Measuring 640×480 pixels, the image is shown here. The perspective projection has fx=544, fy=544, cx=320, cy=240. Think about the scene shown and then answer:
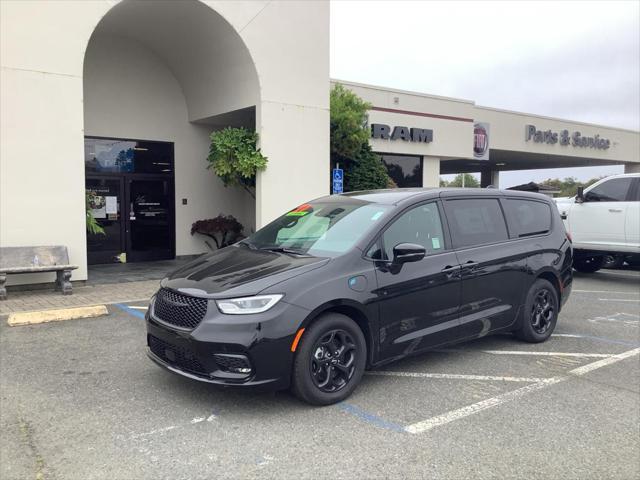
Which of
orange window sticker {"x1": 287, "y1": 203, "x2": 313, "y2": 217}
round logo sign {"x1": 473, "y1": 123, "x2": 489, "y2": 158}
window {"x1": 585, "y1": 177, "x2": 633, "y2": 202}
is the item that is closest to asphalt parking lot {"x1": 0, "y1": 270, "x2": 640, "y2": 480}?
orange window sticker {"x1": 287, "y1": 203, "x2": 313, "y2": 217}

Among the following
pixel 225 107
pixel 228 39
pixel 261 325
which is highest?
pixel 228 39

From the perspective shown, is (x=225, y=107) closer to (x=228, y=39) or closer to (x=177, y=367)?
(x=228, y=39)

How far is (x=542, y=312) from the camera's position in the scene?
6398 mm

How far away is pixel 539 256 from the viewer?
6.30 meters

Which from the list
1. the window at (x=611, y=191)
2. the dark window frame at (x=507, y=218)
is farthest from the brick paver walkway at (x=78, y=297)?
the window at (x=611, y=191)

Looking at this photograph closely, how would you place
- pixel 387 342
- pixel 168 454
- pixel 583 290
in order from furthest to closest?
pixel 583 290, pixel 387 342, pixel 168 454

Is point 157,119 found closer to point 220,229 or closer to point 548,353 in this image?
point 220,229

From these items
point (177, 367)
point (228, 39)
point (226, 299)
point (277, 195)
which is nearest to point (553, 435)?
point (226, 299)

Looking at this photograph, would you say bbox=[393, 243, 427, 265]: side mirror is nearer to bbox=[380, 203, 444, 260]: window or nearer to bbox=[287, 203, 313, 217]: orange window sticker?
bbox=[380, 203, 444, 260]: window

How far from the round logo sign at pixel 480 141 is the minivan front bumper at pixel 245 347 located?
20928 mm

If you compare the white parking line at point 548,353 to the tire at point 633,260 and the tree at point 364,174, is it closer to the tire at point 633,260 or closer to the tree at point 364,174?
the tire at point 633,260

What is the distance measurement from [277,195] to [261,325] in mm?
8214

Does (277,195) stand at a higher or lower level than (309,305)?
higher

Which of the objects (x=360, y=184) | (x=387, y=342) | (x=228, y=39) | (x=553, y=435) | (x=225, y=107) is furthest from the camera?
(x=360, y=184)
